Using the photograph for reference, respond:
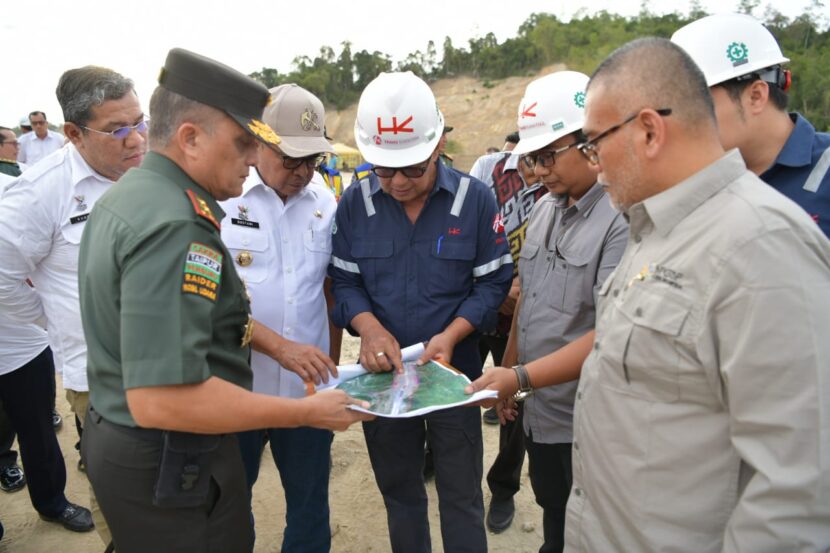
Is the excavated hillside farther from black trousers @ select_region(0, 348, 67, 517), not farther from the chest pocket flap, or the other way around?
the chest pocket flap

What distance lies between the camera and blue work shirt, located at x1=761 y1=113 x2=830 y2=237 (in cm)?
210

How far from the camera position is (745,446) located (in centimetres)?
126

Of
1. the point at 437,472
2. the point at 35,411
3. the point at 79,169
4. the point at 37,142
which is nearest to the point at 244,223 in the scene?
the point at 79,169

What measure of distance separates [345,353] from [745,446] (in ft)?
18.4

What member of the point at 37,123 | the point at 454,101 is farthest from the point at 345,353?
the point at 454,101

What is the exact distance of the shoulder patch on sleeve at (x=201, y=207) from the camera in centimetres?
162

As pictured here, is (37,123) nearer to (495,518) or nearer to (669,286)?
(495,518)

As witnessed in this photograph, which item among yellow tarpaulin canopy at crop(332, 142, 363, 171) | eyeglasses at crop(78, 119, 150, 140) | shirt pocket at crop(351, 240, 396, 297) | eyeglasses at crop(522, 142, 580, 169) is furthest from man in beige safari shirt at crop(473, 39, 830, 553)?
yellow tarpaulin canopy at crop(332, 142, 363, 171)

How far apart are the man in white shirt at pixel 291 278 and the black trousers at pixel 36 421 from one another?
171 centimetres

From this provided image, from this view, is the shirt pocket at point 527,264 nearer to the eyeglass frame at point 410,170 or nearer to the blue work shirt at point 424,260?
the blue work shirt at point 424,260

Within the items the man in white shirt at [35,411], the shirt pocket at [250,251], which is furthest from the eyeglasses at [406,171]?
the man in white shirt at [35,411]

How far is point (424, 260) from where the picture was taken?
8.58 feet

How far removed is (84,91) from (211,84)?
140 cm

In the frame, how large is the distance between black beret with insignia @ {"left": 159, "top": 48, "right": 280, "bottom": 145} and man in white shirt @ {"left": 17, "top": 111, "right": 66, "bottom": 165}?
10608 millimetres
